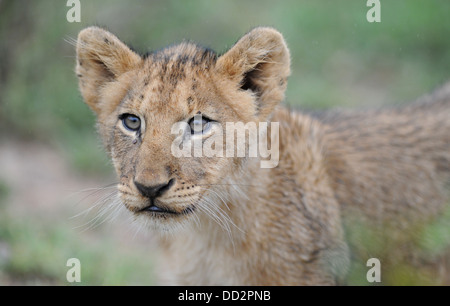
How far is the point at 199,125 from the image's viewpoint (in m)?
5.10

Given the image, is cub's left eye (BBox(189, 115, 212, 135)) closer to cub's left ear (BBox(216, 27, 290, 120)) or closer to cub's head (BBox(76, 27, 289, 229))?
cub's head (BBox(76, 27, 289, 229))

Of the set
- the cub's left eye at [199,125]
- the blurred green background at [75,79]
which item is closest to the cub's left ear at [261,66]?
the cub's left eye at [199,125]

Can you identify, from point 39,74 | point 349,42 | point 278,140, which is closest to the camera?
point 278,140

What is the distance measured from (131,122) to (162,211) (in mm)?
871

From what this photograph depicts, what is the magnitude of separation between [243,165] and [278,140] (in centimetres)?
62

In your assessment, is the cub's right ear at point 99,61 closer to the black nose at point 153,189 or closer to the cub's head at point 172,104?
the cub's head at point 172,104

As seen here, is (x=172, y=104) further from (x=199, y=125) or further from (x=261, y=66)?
(x=261, y=66)

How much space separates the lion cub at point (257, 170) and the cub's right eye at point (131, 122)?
Result: 0.05 feet

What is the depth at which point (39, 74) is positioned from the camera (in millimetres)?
10523
